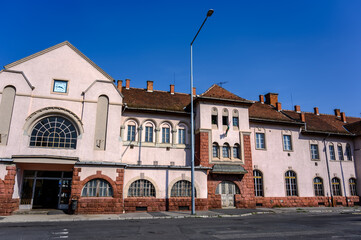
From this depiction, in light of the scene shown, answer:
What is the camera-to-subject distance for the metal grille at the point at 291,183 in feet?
87.2

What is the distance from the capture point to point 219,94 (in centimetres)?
2569

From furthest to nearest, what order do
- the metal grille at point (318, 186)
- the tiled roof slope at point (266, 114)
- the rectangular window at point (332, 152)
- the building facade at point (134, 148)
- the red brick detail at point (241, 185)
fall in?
the rectangular window at point (332, 152) → the metal grille at point (318, 186) → the tiled roof slope at point (266, 114) → the red brick detail at point (241, 185) → the building facade at point (134, 148)

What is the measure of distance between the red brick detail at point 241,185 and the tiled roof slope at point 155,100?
7.05 metres

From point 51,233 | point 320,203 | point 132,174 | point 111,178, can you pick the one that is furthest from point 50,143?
point 320,203

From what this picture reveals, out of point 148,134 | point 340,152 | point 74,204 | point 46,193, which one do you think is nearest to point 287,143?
point 340,152

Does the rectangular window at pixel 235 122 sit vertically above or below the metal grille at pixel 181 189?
above

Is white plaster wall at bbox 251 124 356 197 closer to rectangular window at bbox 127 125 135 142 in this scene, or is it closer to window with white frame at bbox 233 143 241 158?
window with white frame at bbox 233 143 241 158

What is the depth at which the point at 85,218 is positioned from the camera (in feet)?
52.9

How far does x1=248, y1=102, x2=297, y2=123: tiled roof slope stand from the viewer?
89.7 feet

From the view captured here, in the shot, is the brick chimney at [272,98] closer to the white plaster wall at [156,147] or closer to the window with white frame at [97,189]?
the white plaster wall at [156,147]

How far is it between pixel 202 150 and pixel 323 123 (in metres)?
17.7

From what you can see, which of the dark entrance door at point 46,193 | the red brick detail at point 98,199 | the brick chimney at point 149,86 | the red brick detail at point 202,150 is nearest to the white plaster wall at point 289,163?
the red brick detail at point 202,150

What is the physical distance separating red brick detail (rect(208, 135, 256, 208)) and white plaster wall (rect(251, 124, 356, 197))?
181cm

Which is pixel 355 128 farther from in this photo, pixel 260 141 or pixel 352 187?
pixel 260 141
